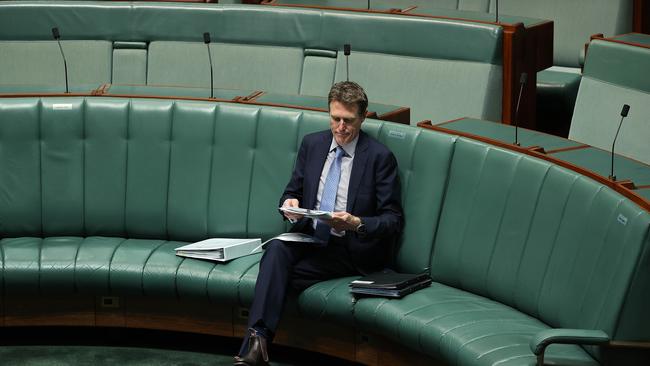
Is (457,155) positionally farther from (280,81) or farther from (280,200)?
(280,81)

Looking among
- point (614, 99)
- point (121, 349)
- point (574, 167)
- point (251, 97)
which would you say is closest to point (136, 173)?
point (251, 97)

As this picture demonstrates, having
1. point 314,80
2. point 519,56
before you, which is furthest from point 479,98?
point 314,80

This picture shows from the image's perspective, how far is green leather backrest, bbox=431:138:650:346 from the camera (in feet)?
8.45

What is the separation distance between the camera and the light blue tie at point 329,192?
3.31 m

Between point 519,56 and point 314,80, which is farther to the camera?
point 314,80

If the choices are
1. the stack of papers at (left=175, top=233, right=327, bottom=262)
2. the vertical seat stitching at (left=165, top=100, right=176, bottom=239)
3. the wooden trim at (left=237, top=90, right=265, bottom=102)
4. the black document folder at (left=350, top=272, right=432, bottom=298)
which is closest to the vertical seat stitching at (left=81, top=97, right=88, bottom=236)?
the vertical seat stitching at (left=165, top=100, right=176, bottom=239)

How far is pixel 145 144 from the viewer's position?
3.68 metres

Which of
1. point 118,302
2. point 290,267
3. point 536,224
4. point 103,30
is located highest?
point 103,30

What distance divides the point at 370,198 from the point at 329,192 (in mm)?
134

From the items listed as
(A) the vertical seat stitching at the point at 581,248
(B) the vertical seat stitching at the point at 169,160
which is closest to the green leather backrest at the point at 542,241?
(A) the vertical seat stitching at the point at 581,248

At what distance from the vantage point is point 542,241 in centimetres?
292

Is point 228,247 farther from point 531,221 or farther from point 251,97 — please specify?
point 531,221

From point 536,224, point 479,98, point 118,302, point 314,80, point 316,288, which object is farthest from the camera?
point 314,80

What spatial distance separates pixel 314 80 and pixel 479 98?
721 mm
